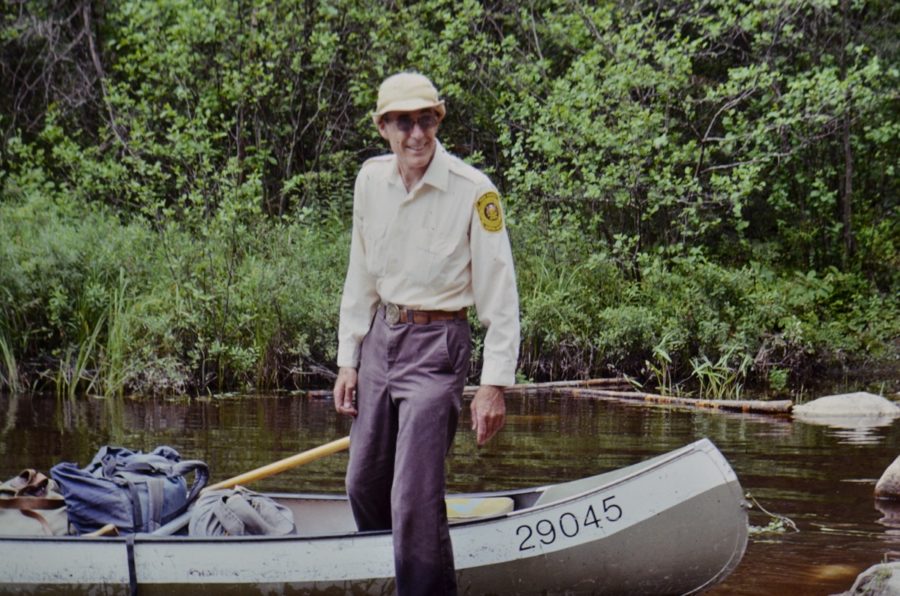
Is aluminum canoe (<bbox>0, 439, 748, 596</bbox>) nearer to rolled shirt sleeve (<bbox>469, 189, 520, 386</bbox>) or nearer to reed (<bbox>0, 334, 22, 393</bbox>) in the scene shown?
rolled shirt sleeve (<bbox>469, 189, 520, 386</bbox>)

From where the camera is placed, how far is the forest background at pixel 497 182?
10.0m

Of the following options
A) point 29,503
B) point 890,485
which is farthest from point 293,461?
point 890,485

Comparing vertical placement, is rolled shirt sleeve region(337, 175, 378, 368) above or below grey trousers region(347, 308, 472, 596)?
above

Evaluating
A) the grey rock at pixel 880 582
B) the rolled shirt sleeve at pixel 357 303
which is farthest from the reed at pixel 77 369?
the grey rock at pixel 880 582

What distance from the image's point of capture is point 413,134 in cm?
341

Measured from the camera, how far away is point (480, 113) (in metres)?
13.7

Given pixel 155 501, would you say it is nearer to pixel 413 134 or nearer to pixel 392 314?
pixel 392 314

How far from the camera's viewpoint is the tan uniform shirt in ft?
11.3

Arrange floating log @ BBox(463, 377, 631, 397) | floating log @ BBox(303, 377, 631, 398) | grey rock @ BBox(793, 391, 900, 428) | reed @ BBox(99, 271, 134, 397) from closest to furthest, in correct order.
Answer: grey rock @ BBox(793, 391, 900, 428) → reed @ BBox(99, 271, 134, 397) → floating log @ BBox(303, 377, 631, 398) → floating log @ BBox(463, 377, 631, 397)

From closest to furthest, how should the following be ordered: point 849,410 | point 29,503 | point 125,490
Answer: point 29,503 → point 125,490 → point 849,410

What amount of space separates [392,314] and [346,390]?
0.31 metres

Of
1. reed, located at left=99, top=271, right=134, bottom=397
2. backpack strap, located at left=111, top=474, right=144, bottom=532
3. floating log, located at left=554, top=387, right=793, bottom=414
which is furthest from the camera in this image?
reed, located at left=99, top=271, right=134, bottom=397

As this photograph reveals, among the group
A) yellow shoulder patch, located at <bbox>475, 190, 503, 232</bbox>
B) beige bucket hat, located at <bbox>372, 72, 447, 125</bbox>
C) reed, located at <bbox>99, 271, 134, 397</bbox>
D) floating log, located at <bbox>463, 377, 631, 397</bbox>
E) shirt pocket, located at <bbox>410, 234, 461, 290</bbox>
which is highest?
beige bucket hat, located at <bbox>372, 72, 447, 125</bbox>

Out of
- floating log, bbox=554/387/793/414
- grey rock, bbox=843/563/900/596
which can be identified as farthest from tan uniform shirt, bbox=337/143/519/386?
floating log, bbox=554/387/793/414
